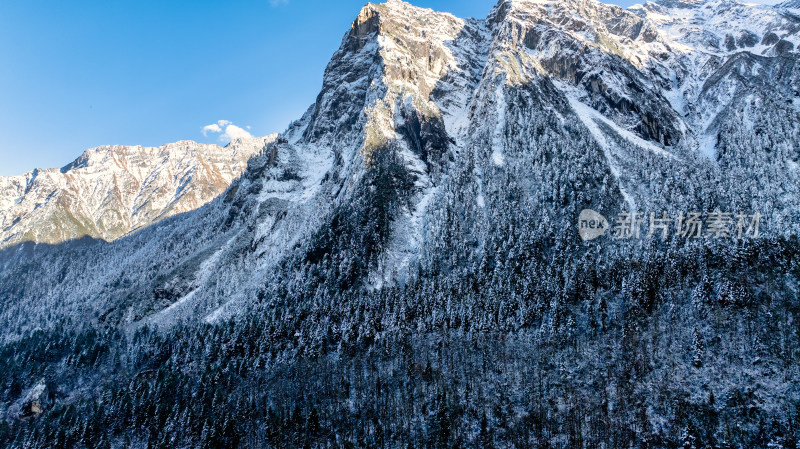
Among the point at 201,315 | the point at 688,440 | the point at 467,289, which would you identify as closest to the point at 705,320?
the point at 688,440

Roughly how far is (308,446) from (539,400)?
151ft

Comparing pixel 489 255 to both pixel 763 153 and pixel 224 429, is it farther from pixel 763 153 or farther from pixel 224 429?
pixel 763 153

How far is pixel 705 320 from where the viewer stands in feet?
293

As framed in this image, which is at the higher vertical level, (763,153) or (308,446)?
(763,153)

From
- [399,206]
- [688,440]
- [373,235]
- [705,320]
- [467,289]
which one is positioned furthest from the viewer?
[399,206]

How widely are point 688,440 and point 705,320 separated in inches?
1314

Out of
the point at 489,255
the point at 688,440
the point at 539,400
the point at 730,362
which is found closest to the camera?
the point at 688,440

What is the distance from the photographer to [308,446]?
85625mm

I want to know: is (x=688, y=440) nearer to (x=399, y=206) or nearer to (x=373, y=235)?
(x=373, y=235)

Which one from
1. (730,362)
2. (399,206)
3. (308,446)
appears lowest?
(308,446)

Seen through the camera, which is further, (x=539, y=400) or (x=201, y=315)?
(x=201, y=315)

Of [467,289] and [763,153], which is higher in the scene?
[763,153]

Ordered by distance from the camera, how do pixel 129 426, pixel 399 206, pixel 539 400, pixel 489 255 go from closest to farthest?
pixel 539 400 → pixel 129 426 → pixel 489 255 → pixel 399 206

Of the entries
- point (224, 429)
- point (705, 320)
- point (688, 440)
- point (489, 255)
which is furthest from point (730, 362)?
point (224, 429)
